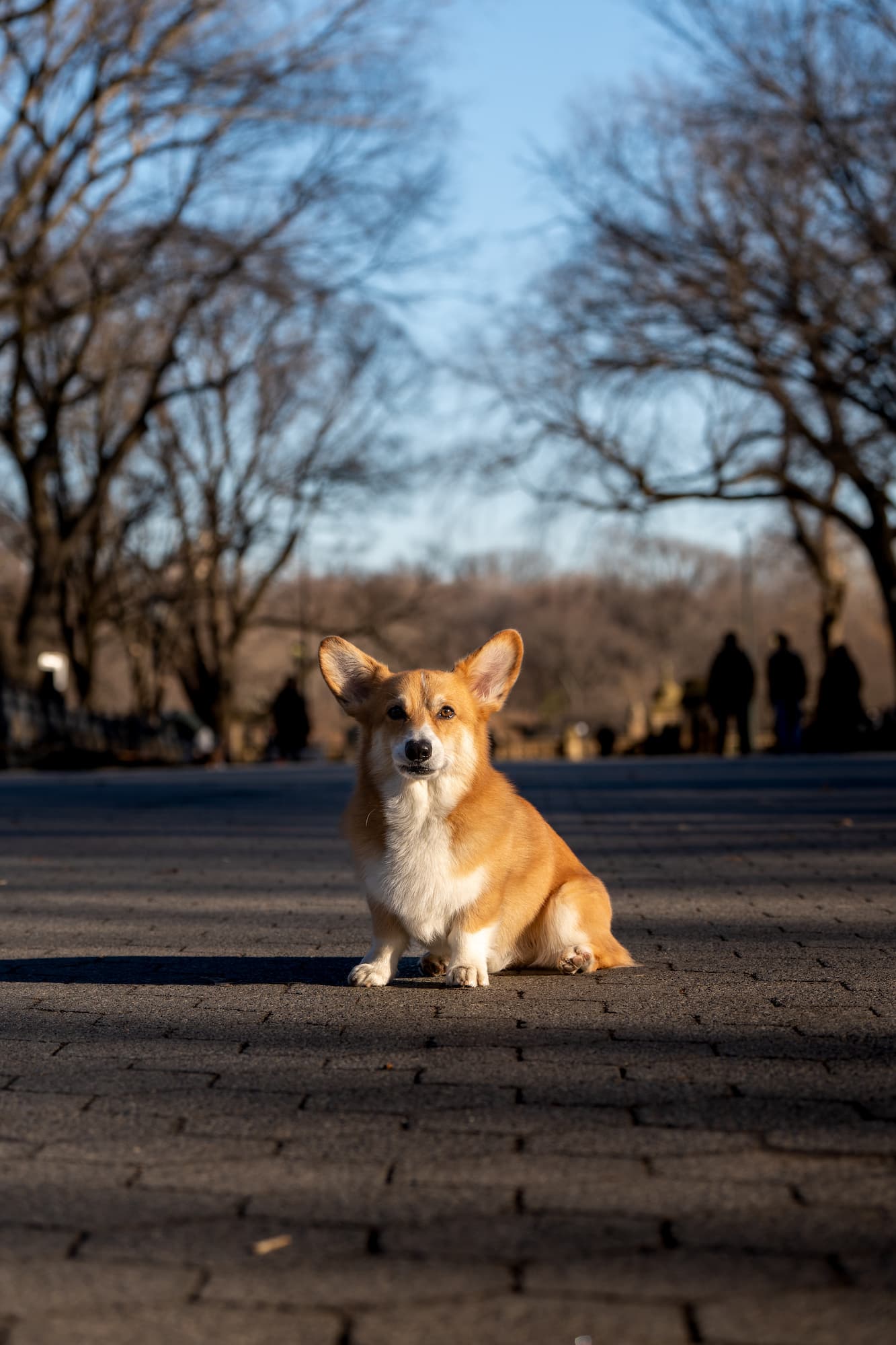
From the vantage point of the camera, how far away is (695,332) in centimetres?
2777

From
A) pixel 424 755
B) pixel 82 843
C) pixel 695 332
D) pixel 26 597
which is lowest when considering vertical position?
pixel 82 843

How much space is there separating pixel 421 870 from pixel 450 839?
0.48ft

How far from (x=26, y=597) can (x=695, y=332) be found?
13.3m

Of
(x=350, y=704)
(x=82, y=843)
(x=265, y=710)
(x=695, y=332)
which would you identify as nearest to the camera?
(x=350, y=704)

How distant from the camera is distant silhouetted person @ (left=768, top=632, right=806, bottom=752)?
2594cm

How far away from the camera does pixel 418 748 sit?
488cm

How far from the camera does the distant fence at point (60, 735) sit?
2764 centimetres

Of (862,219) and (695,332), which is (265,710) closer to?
(695,332)

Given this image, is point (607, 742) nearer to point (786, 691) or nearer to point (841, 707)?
point (841, 707)

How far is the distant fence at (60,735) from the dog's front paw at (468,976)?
2315 centimetres

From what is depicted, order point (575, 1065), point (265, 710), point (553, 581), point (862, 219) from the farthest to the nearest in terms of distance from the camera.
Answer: point (553, 581) < point (265, 710) < point (862, 219) < point (575, 1065)

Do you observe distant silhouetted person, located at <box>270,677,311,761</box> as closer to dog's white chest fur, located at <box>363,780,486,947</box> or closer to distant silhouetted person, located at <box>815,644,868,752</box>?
distant silhouetted person, located at <box>815,644,868,752</box>

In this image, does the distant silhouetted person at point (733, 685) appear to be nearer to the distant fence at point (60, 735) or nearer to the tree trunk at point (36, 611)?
the distant fence at point (60, 735)

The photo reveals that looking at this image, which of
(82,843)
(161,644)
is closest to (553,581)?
→ (161,644)
